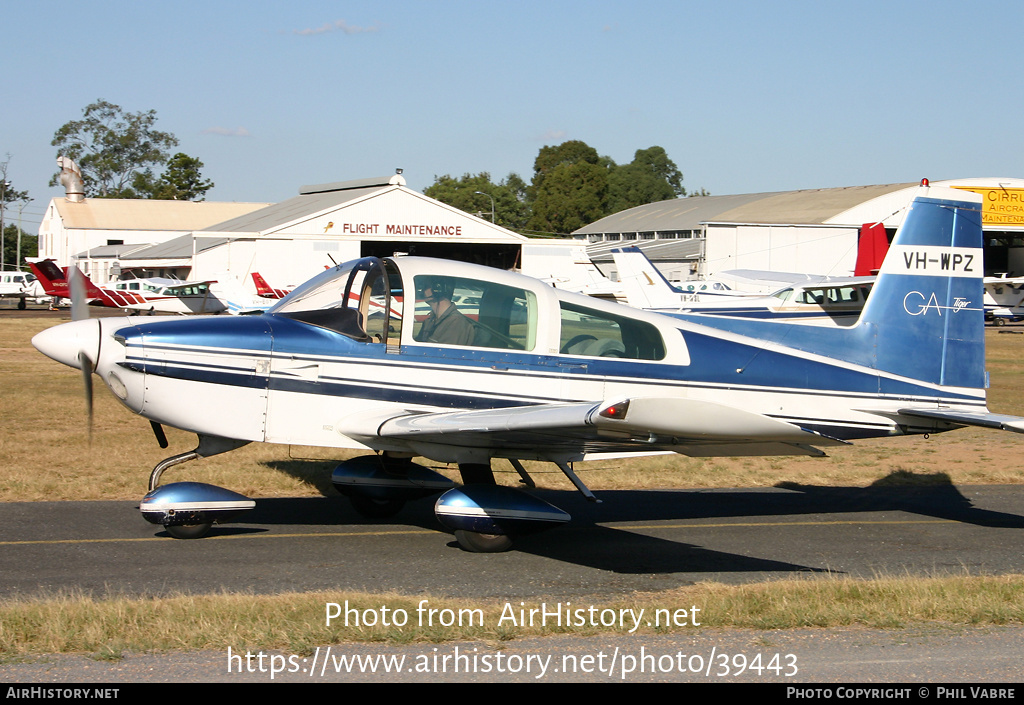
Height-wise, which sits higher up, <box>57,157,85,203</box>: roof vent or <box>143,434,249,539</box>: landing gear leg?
<box>57,157,85,203</box>: roof vent

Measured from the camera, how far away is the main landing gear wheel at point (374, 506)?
8102 mm

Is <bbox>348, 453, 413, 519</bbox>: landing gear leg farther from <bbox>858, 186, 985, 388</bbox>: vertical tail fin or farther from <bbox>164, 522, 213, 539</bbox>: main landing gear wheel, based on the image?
<bbox>858, 186, 985, 388</bbox>: vertical tail fin

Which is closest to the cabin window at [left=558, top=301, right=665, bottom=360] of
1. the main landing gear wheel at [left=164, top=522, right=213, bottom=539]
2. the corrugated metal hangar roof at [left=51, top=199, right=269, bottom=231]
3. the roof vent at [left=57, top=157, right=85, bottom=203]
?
the main landing gear wheel at [left=164, top=522, right=213, bottom=539]

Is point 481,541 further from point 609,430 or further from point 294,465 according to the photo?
point 294,465

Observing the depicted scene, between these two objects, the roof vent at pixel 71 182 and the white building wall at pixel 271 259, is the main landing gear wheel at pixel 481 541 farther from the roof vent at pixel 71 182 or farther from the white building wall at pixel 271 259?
the roof vent at pixel 71 182

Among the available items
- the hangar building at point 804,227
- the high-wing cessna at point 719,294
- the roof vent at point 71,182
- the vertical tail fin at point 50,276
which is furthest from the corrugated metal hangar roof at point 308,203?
the high-wing cessna at point 719,294

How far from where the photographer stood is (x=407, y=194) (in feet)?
168

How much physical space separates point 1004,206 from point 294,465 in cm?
4934

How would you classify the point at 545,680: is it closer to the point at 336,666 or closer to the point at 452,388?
the point at 336,666

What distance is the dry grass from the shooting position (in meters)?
9.20

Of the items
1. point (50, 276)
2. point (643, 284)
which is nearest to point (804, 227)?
point (643, 284)

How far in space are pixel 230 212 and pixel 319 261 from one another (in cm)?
3630

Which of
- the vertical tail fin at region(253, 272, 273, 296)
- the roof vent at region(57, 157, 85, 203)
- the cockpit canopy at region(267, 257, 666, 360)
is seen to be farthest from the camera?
the roof vent at region(57, 157, 85, 203)

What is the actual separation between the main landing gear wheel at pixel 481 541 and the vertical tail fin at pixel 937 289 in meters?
3.88
